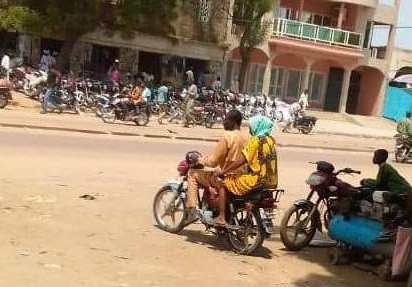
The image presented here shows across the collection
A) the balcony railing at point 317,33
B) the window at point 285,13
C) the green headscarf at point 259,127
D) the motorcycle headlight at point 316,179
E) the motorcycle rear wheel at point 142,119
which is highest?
the window at point 285,13

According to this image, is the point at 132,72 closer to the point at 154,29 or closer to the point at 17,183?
the point at 154,29

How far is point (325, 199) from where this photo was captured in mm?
8383

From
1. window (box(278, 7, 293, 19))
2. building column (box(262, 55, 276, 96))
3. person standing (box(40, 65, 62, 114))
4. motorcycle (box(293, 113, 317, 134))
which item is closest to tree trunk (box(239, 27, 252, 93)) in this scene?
building column (box(262, 55, 276, 96))

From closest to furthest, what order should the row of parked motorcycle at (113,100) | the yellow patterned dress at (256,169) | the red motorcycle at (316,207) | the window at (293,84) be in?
the yellow patterned dress at (256,169) → the red motorcycle at (316,207) → the row of parked motorcycle at (113,100) → the window at (293,84)

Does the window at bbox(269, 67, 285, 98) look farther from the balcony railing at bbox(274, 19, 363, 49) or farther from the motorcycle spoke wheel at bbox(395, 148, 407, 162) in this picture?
the motorcycle spoke wheel at bbox(395, 148, 407, 162)

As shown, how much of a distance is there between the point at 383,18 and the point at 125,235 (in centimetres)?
3938

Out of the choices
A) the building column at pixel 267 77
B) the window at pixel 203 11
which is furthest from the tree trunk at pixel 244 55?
the window at pixel 203 11

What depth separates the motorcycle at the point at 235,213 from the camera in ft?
24.3

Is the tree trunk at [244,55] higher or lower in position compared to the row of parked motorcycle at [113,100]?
higher

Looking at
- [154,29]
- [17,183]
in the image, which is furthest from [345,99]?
[17,183]

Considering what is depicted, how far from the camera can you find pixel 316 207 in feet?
27.1

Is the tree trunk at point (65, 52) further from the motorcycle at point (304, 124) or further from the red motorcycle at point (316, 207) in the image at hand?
the red motorcycle at point (316, 207)

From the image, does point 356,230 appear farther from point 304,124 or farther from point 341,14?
point 341,14

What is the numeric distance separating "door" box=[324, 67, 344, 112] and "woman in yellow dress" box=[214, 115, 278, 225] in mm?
36491
